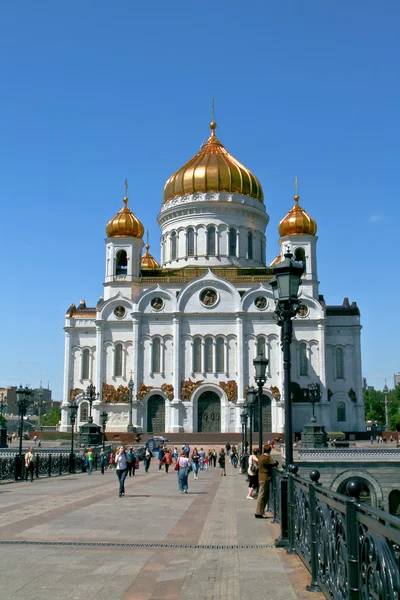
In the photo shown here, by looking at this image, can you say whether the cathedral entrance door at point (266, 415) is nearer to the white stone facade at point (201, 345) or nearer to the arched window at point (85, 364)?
the white stone facade at point (201, 345)

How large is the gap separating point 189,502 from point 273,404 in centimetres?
3824

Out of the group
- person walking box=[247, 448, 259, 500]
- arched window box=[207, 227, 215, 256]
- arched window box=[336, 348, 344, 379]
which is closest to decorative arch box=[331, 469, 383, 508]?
person walking box=[247, 448, 259, 500]

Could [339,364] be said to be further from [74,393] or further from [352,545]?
[352,545]

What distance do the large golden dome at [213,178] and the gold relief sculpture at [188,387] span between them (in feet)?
61.2

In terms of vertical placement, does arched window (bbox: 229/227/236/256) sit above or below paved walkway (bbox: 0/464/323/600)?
above

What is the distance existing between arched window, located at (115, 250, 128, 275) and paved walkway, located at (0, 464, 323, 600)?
143ft

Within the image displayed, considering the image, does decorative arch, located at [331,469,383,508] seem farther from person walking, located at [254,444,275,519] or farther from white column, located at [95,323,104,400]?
white column, located at [95,323,104,400]

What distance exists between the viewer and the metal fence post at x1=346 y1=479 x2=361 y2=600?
4.95m

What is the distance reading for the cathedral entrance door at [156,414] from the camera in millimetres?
54688

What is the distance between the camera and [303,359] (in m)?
55.4

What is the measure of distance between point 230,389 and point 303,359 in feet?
22.8

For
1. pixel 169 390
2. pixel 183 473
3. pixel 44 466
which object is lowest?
pixel 44 466

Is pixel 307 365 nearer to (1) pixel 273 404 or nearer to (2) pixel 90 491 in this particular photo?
(1) pixel 273 404

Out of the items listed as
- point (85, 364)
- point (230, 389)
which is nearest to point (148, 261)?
point (85, 364)
